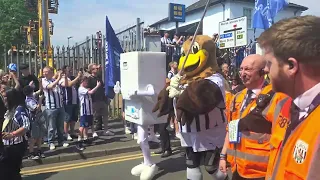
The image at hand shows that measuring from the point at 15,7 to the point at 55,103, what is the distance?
119 ft

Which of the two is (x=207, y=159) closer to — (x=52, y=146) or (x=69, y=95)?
(x=52, y=146)

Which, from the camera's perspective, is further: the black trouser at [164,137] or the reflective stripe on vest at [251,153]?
the black trouser at [164,137]

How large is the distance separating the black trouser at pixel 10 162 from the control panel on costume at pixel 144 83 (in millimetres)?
1892

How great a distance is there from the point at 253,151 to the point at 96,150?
5.10m

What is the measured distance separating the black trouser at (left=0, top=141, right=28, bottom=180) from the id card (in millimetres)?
2705

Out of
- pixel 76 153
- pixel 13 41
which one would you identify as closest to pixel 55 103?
pixel 76 153

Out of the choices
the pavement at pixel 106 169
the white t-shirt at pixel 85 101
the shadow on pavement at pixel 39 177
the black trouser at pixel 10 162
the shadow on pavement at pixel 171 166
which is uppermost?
the white t-shirt at pixel 85 101

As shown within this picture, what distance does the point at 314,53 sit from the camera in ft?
4.26

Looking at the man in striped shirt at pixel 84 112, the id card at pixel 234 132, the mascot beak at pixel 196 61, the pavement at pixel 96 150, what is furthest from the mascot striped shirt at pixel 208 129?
the man in striped shirt at pixel 84 112

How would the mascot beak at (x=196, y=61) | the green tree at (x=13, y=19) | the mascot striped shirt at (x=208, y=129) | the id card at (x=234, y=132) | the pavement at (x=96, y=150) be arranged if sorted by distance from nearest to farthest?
the id card at (x=234, y=132), the mascot striped shirt at (x=208, y=129), the mascot beak at (x=196, y=61), the pavement at (x=96, y=150), the green tree at (x=13, y=19)

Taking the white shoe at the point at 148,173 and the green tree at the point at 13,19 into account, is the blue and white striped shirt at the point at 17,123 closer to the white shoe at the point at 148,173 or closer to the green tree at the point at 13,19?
the white shoe at the point at 148,173

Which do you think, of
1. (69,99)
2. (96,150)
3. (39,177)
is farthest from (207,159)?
(69,99)

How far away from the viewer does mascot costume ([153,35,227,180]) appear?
3771mm

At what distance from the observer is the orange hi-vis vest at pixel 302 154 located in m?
1.18
